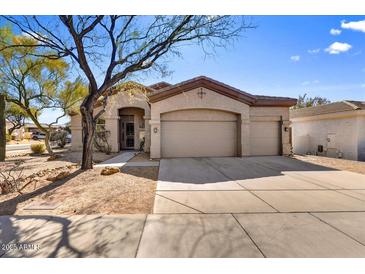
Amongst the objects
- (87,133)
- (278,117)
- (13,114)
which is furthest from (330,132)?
(13,114)

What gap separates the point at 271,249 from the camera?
9.65 ft

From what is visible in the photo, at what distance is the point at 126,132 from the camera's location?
17531 millimetres

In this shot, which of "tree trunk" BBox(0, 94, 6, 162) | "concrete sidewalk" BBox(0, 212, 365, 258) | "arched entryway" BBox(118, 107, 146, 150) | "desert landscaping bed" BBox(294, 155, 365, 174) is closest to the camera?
"concrete sidewalk" BBox(0, 212, 365, 258)

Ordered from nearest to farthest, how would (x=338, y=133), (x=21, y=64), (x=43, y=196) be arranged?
(x=43, y=196), (x=21, y=64), (x=338, y=133)

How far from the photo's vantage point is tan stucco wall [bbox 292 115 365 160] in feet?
44.0

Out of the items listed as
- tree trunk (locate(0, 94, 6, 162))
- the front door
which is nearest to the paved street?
tree trunk (locate(0, 94, 6, 162))

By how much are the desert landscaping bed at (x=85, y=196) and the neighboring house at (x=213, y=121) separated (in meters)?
5.51

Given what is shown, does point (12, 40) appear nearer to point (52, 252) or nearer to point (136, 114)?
point (136, 114)

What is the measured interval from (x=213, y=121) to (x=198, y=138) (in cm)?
146

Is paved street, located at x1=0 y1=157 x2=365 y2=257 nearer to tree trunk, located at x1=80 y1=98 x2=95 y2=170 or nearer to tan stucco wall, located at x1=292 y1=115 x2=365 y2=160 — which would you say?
tree trunk, located at x1=80 y1=98 x2=95 y2=170

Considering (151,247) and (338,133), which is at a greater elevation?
(338,133)

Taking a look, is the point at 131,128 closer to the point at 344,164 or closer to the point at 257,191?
the point at 257,191

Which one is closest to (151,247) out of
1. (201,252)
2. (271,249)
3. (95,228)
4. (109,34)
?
(201,252)

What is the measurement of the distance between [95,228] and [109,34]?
25.3 feet
